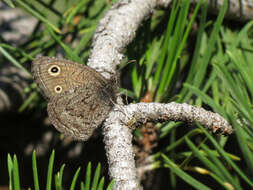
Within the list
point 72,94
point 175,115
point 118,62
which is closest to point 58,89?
point 72,94

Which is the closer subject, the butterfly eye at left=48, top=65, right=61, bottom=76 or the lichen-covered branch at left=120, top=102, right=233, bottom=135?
the lichen-covered branch at left=120, top=102, right=233, bottom=135

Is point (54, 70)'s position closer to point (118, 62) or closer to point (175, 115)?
point (118, 62)

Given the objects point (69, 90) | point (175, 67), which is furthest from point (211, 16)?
point (69, 90)

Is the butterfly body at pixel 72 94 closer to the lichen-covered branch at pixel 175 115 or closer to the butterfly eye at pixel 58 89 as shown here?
the butterfly eye at pixel 58 89

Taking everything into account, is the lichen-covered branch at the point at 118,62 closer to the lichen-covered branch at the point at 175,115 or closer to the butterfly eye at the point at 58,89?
the lichen-covered branch at the point at 175,115

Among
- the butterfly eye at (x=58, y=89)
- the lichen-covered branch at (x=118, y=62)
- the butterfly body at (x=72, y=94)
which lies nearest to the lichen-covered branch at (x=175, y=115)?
the lichen-covered branch at (x=118, y=62)

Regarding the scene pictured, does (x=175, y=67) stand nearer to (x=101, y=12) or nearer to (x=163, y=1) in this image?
(x=163, y=1)

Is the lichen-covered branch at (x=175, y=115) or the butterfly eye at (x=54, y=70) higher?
the butterfly eye at (x=54, y=70)

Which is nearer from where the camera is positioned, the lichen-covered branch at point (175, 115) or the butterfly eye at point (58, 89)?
the lichen-covered branch at point (175, 115)

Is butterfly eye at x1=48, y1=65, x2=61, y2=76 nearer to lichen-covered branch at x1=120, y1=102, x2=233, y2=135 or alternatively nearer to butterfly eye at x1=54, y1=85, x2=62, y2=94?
butterfly eye at x1=54, y1=85, x2=62, y2=94

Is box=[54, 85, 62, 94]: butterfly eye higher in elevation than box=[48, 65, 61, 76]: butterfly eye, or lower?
lower

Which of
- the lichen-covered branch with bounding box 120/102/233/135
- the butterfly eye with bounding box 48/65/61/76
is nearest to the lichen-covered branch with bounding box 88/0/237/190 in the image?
the lichen-covered branch with bounding box 120/102/233/135
